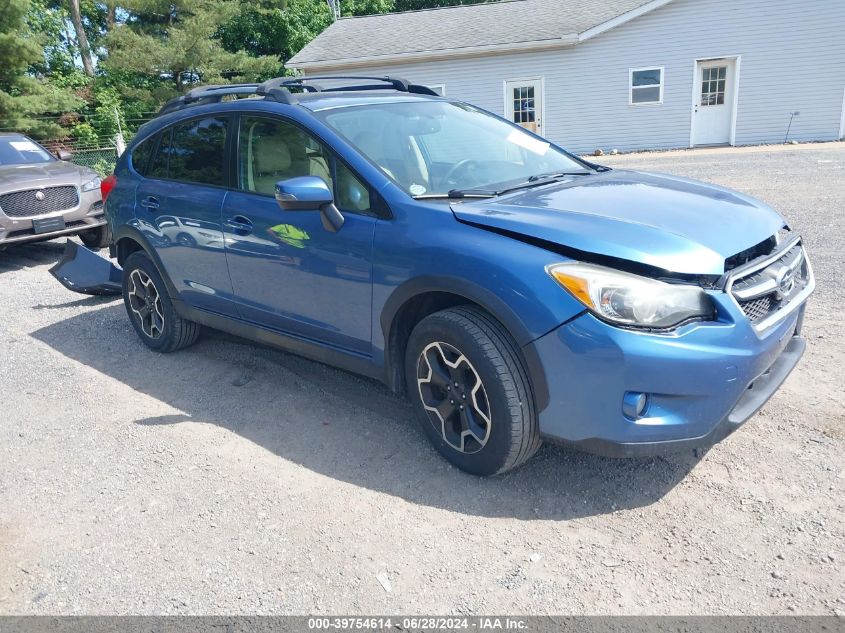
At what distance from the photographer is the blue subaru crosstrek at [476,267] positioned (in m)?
2.72

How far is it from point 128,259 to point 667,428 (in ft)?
13.9

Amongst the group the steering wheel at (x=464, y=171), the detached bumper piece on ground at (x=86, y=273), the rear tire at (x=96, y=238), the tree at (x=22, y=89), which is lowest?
the rear tire at (x=96, y=238)

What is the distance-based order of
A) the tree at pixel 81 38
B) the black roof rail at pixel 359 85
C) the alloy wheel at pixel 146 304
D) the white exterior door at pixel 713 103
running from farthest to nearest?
the tree at pixel 81 38, the white exterior door at pixel 713 103, the alloy wheel at pixel 146 304, the black roof rail at pixel 359 85

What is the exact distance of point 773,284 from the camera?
9.84ft

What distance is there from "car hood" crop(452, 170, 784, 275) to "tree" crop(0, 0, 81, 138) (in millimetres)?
20742

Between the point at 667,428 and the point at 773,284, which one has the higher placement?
the point at 773,284

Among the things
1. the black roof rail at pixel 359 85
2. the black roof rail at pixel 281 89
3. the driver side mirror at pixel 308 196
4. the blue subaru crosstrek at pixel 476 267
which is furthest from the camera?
the black roof rail at pixel 359 85

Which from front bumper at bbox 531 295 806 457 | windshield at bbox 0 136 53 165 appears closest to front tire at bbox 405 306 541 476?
front bumper at bbox 531 295 806 457

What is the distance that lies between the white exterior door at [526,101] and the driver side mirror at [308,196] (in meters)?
17.4

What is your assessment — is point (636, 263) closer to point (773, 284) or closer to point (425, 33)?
point (773, 284)

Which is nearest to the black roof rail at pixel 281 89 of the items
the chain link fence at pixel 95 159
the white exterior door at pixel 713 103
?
the chain link fence at pixel 95 159

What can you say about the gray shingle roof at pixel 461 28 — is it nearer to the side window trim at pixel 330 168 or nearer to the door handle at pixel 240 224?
the side window trim at pixel 330 168

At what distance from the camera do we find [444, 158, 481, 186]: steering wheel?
3.69 metres

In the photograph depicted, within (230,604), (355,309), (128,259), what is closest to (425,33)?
(128,259)
